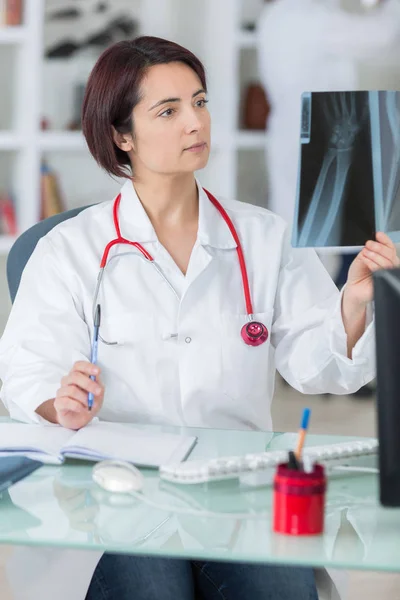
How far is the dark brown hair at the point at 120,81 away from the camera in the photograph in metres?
1.87

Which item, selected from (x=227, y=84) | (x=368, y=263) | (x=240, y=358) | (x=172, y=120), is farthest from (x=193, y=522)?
(x=227, y=84)

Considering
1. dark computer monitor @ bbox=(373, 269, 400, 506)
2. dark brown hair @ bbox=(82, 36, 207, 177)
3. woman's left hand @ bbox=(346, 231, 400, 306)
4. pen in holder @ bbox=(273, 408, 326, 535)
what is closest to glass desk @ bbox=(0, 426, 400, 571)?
pen in holder @ bbox=(273, 408, 326, 535)

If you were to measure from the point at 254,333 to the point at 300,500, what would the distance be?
71cm

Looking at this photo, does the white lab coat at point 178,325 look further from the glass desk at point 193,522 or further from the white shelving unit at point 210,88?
the white shelving unit at point 210,88

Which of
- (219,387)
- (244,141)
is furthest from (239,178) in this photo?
(219,387)

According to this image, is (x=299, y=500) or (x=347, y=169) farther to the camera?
(x=347, y=169)

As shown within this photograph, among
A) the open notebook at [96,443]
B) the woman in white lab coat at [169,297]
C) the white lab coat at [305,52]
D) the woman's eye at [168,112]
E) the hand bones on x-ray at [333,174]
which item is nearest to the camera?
the open notebook at [96,443]

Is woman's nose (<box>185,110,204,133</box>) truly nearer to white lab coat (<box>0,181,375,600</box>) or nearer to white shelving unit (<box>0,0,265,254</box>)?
white lab coat (<box>0,181,375,600</box>)

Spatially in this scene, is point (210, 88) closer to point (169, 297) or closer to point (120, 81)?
point (120, 81)

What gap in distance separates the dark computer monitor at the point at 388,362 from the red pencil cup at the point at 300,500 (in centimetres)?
10

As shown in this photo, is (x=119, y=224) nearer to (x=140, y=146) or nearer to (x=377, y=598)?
(x=140, y=146)

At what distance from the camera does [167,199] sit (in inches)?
75.8

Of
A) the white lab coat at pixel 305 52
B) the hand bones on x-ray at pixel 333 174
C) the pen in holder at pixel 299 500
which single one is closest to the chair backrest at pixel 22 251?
the hand bones on x-ray at pixel 333 174

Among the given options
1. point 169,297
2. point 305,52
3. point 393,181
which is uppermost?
point 305,52
